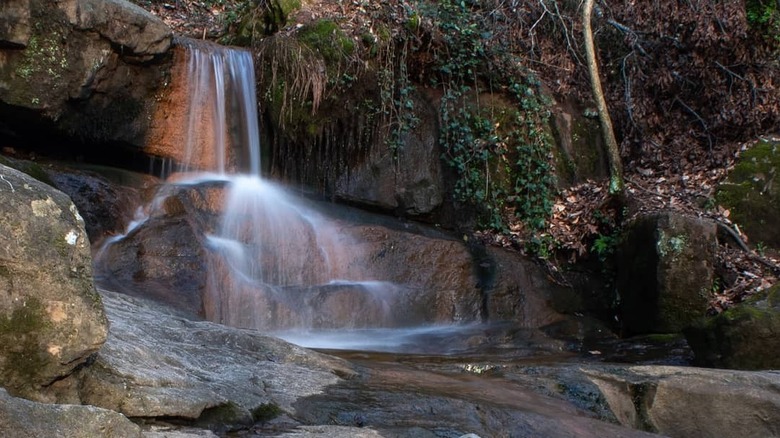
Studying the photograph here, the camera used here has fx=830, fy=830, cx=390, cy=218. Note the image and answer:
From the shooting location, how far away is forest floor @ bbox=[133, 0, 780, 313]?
9.86 m

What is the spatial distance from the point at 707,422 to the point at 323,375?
2454 mm

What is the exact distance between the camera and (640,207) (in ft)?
35.6

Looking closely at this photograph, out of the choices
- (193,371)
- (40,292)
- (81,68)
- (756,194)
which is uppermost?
(81,68)

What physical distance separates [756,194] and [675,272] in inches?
97.8

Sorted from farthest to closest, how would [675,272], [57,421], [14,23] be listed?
[675,272] → [14,23] → [57,421]

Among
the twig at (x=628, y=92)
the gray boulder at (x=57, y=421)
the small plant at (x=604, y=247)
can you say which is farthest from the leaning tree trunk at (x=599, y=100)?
the gray boulder at (x=57, y=421)

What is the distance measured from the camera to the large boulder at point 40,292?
9.54 feet

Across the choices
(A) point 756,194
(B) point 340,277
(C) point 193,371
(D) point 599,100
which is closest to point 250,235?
(B) point 340,277

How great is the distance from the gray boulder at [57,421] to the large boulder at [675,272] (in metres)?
7.50

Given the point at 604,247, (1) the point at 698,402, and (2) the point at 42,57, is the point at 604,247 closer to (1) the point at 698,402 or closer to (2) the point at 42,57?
(1) the point at 698,402

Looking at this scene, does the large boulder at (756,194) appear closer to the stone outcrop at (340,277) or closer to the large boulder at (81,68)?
A: the stone outcrop at (340,277)

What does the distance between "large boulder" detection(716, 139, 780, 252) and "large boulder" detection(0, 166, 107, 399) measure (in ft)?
30.6

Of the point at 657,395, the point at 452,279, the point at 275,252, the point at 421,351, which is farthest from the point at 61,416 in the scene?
the point at 452,279

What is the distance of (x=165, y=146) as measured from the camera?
404 inches
